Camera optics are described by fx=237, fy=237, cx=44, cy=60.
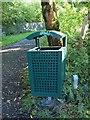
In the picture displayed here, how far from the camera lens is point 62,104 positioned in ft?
13.1

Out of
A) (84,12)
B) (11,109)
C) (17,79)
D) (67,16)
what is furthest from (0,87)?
(84,12)

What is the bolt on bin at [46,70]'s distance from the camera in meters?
3.73

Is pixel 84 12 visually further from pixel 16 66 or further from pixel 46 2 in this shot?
pixel 16 66

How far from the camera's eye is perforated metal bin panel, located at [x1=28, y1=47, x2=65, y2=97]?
3732mm

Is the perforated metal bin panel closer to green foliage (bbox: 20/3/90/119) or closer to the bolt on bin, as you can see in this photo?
the bolt on bin

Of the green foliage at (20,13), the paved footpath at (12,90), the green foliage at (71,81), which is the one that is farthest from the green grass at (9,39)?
the green foliage at (71,81)

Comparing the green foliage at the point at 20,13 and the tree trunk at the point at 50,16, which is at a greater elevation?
the green foliage at the point at 20,13

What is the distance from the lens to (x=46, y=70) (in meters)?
3.80

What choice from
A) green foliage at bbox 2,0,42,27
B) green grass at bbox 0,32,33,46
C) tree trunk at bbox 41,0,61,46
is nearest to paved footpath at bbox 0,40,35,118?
tree trunk at bbox 41,0,61,46

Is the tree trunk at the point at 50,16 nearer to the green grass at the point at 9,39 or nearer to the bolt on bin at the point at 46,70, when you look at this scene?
the bolt on bin at the point at 46,70

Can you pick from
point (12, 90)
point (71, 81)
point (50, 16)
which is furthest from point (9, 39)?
point (71, 81)

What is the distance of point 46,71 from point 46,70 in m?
0.02

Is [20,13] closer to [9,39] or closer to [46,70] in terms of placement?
[9,39]

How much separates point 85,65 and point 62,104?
1.37m
